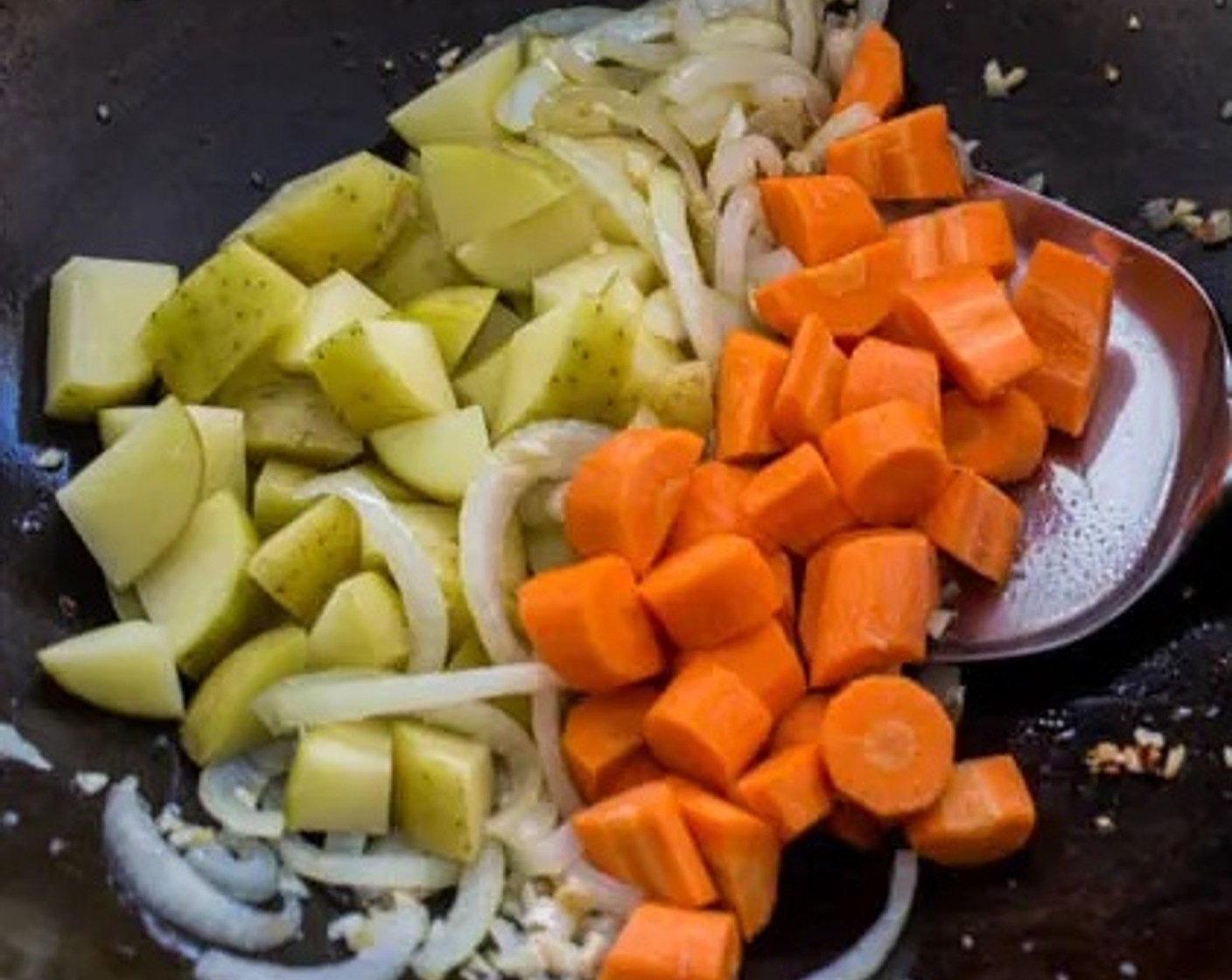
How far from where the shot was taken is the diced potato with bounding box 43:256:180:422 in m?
2.65

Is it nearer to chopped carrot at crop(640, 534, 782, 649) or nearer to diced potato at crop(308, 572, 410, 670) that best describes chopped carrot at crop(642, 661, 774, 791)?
→ chopped carrot at crop(640, 534, 782, 649)

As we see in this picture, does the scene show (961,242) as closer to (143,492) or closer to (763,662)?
(763,662)

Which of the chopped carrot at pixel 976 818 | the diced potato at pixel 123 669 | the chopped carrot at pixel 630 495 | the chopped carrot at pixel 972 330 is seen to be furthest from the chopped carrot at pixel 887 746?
the diced potato at pixel 123 669

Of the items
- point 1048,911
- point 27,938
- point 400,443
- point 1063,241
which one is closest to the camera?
point 27,938

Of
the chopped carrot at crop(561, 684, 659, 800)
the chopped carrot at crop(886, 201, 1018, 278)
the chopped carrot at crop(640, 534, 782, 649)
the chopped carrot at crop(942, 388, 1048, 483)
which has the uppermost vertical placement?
the chopped carrot at crop(886, 201, 1018, 278)

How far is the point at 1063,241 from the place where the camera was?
107 inches

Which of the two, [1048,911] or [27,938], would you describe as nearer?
[27,938]

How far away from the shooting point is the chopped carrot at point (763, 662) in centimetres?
240

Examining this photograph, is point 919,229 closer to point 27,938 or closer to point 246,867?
point 246,867

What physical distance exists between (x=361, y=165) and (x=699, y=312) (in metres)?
0.45

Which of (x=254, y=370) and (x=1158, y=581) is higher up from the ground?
(x=254, y=370)

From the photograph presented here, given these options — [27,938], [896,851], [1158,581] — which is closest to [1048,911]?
[896,851]

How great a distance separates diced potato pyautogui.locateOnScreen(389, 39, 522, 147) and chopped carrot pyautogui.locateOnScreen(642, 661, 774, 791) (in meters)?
0.82

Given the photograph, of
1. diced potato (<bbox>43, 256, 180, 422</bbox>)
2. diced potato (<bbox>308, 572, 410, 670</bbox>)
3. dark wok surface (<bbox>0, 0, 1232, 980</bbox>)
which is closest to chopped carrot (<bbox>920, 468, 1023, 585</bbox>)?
dark wok surface (<bbox>0, 0, 1232, 980</bbox>)
